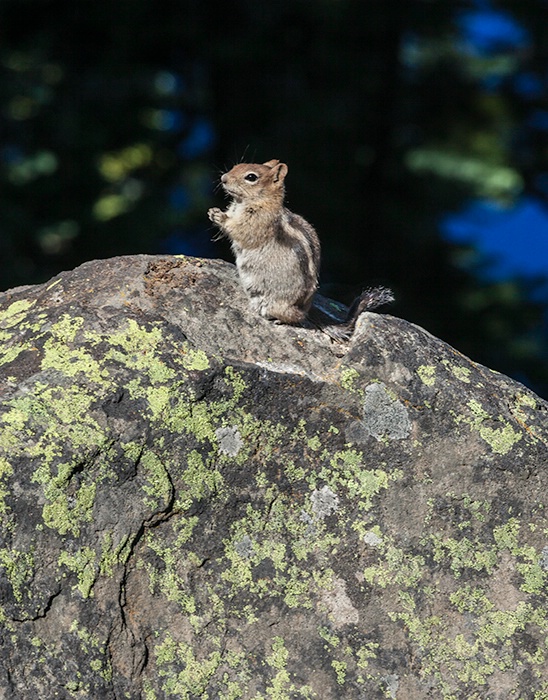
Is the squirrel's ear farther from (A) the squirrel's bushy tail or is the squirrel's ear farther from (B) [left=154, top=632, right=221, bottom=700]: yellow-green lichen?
(B) [left=154, top=632, right=221, bottom=700]: yellow-green lichen

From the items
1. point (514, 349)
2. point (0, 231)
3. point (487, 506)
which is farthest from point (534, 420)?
point (514, 349)

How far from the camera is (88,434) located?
3.23 metres

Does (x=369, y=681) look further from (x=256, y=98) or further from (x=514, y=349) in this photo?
(x=256, y=98)

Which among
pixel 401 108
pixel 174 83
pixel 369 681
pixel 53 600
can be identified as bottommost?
pixel 53 600

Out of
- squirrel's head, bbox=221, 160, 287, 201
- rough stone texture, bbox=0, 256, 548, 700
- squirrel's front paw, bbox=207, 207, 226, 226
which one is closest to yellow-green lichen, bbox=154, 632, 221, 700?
rough stone texture, bbox=0, 256, 548, 700

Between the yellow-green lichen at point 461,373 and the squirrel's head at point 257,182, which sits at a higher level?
the squirrel's head at point 257,182

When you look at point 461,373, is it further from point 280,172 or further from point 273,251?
point 280,172

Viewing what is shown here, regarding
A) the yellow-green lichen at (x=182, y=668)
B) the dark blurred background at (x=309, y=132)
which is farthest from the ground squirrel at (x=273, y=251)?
the dark blurred background at (x=309, y=132)

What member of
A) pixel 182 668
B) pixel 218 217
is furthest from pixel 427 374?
pixel 218 217

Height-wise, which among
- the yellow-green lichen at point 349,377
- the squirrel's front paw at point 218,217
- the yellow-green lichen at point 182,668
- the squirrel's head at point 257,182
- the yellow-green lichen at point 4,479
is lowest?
the yellow-green lichen at point 182,668

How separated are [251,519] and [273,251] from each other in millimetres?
1740

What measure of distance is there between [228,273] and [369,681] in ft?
5.91

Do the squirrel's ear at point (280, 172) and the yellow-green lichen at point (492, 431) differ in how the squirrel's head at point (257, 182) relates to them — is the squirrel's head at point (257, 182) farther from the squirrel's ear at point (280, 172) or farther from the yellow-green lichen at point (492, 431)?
the yellow-green lichen at point (492, 431)

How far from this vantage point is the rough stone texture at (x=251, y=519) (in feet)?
10.2
